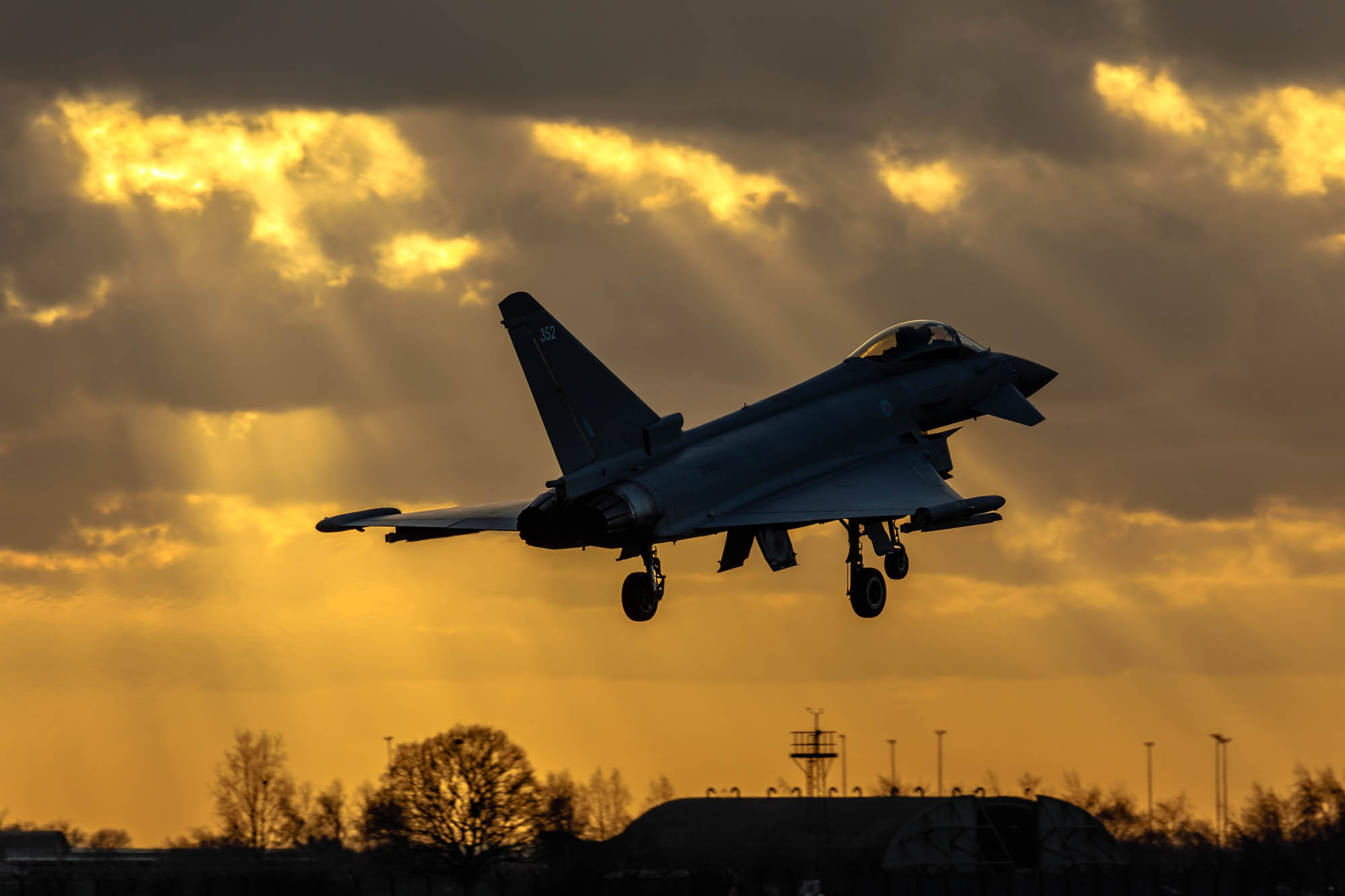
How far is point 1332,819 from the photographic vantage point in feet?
324

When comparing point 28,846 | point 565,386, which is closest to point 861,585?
point 565,386

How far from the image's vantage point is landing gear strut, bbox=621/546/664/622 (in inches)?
1708

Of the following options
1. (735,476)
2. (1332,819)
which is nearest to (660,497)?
(735,476)

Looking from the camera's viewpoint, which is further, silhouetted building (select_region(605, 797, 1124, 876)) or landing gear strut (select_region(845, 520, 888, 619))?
silhouetted building (select_region(605, 797, 1124, 876))

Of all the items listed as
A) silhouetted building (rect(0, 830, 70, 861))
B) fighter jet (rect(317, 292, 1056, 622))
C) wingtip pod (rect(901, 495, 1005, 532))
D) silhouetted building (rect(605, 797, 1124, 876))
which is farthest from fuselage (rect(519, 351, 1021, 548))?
silhouetted building (rect(0, 830, 70, 861))

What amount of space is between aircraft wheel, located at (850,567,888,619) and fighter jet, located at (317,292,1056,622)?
34mm

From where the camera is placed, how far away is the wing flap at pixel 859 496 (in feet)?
142

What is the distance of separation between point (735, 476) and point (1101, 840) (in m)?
38.8

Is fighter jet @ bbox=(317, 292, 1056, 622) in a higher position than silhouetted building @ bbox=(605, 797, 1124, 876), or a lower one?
higher

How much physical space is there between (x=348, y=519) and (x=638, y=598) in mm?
7404

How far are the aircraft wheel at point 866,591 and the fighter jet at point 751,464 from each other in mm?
34

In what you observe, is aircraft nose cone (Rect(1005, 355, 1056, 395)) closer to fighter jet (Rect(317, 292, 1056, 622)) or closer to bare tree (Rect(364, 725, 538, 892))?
fighter jet (Rect(317, 292, 1056, 622))

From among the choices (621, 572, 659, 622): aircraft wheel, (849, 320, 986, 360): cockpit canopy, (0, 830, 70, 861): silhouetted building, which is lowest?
(0, 830, 70, 861): silhouetted building

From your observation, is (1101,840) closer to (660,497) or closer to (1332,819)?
(1332,819)
